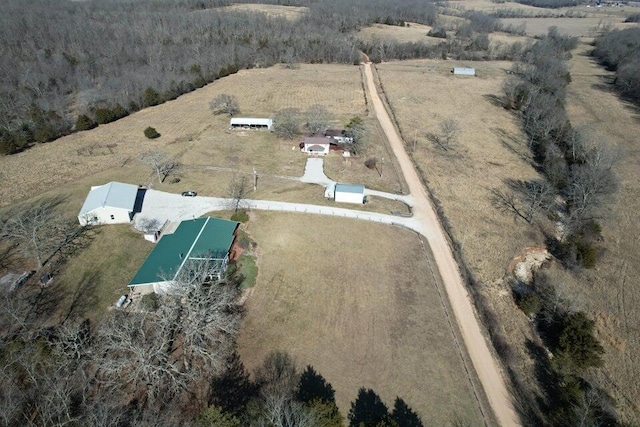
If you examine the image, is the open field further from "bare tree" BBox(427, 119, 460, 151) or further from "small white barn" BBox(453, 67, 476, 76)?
"small white barn" BBox(453, 67, 476, 76)

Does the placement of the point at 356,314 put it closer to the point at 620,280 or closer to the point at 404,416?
the point at 404,416

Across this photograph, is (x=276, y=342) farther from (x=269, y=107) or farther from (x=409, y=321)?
(x=269, y=107)

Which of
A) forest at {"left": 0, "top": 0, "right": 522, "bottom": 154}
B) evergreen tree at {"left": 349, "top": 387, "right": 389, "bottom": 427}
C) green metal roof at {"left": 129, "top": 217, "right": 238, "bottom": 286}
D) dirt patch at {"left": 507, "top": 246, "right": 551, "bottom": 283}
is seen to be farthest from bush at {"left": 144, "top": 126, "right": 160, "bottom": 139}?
dirt patch at {"left": 507, "top": 246, "right": 551, "bottom": 283}

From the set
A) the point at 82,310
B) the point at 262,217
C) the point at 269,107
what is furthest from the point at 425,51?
the point at 82,310

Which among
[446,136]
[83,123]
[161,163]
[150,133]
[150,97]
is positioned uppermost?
[161,163]

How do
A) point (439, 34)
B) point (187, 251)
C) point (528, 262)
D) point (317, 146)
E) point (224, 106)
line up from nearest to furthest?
1. point (187, 251)
2. point (528, 262)
3. point (317, 146)
4. point (224, 106)
5. point (439, 34)

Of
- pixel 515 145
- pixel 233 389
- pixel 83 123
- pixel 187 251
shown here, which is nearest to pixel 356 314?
pixel 233 389
